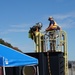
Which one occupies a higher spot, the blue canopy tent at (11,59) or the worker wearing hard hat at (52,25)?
the worker wearing hard hat at (52,25)

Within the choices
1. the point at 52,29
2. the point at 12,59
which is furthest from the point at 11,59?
the point at 52,29

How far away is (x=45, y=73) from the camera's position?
44.1 feet

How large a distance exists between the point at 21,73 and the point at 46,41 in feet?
7.63

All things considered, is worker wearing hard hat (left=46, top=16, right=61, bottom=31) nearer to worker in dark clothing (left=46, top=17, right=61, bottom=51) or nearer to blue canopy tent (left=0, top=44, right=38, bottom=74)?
worker in dark clothing (left=46, top=17, right=61, bottom=51)

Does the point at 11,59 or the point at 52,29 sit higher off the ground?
the point at 52,29

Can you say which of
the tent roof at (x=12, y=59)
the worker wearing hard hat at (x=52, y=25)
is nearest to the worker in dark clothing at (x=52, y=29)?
the worker wearing hard hat at (x=52, y=25)

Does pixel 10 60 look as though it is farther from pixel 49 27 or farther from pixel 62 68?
pixel 49 27

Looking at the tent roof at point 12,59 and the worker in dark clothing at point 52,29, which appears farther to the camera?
the worker in dark clothing at point 52,29

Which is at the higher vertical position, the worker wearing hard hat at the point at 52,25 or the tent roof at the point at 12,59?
the worker wearing hard hat at the point at 52,25

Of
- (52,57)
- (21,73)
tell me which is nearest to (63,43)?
(52,57)

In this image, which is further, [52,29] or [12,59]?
[52,29]

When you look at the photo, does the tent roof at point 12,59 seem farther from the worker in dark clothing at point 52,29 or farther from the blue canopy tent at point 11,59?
the worker in dark clothing at point 52,29

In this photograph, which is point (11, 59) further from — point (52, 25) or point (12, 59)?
point (52, 25)

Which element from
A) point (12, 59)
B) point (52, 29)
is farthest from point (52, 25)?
point (12, 59)
